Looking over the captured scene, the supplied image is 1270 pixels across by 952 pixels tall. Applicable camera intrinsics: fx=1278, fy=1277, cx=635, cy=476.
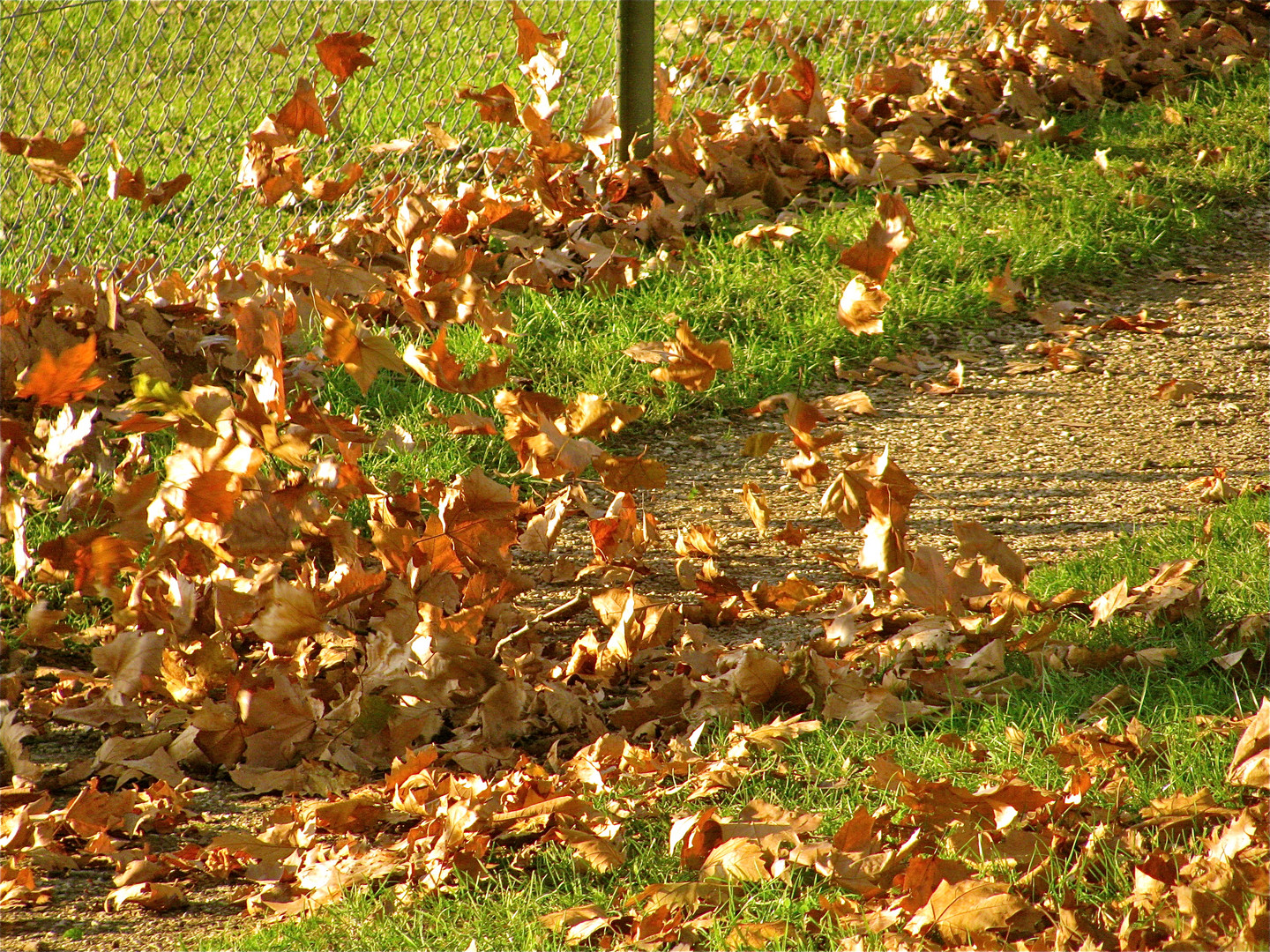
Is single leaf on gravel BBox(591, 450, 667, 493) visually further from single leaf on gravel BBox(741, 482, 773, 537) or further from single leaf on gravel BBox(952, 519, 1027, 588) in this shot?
single leaf on gravel BBox(952, 519, 1027, 588)

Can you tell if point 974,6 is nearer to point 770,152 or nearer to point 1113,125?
point 1113,125

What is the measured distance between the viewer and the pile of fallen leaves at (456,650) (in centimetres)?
190

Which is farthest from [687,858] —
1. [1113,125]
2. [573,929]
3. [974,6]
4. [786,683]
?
[974,6]

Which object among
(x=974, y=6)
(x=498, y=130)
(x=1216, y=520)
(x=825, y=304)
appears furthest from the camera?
(x=974, y=6)

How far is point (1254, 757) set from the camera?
193cm

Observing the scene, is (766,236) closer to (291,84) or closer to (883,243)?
(883,243)

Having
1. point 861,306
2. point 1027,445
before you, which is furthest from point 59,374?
point 1027,445

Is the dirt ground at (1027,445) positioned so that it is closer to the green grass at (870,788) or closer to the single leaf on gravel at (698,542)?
the single leaf on gravel at (698,542)

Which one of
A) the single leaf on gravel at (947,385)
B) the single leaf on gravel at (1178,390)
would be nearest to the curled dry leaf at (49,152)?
the single leaf on gravel at (947,385)

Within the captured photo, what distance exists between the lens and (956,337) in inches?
165

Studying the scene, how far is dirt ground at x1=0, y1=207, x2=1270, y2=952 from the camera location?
312cm

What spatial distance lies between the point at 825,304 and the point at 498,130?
63.7 inches

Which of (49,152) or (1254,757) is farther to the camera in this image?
(49,152)

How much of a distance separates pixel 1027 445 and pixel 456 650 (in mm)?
1869
